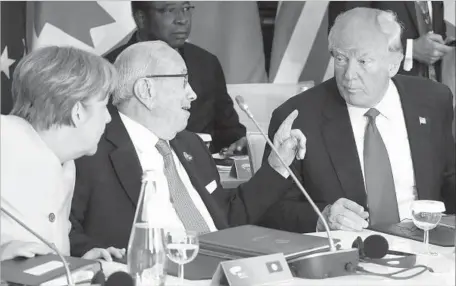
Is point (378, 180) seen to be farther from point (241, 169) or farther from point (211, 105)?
point (211, 105)

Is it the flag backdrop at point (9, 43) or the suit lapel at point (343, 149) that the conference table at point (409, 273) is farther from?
the flag backdrop at point (9, 43)

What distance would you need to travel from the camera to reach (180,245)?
211 centimetres

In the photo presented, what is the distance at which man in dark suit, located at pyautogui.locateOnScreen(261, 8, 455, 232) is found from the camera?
3.35 metres

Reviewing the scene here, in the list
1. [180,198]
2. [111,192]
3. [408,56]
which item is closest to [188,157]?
[180,198]

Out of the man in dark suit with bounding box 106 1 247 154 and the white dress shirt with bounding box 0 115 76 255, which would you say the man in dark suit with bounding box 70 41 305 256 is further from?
the man in dark suit with bounding box 106 1 247 154

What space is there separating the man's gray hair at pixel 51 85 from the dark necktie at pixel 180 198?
527mm

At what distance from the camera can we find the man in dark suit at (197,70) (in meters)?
5.25

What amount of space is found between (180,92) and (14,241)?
93 cm

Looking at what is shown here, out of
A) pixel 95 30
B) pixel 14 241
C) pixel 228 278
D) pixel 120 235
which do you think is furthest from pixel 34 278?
pixel 95 30

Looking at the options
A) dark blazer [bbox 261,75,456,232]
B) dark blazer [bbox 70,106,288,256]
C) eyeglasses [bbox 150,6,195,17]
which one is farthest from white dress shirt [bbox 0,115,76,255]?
eyeglasses [bbox 150,6,195,17]

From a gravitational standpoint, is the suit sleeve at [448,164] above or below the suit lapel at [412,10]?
below

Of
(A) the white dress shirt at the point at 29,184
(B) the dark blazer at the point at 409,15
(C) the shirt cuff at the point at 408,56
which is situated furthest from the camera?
(B) the dark blazer at the point at 409,15

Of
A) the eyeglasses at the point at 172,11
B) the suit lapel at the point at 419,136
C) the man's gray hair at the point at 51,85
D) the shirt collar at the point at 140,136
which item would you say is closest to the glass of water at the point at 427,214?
the suit lapel at the point at 419,136

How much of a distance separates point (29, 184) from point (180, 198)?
27.0 inches
